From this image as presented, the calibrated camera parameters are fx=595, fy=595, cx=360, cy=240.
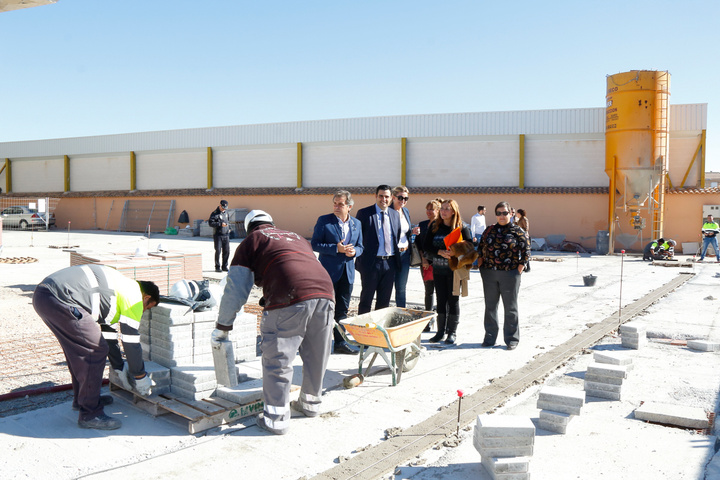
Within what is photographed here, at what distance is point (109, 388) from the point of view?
17.7 feet

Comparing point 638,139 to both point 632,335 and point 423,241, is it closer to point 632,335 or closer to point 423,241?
point 632,335

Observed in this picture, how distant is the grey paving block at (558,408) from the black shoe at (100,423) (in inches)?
131

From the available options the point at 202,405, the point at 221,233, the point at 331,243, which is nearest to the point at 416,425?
the point at 202,405

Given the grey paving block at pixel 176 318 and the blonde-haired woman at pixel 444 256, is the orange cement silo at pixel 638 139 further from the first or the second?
the grey paving block at pixel 176 318

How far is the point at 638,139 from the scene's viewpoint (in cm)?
2197

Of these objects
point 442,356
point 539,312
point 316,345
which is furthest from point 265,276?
point 539,312

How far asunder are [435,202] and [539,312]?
11.5 ft

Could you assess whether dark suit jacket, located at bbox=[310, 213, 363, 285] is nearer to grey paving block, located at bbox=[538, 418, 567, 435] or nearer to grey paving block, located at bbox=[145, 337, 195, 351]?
grey paving block, located at bbox=[145, 337, 195, 351]

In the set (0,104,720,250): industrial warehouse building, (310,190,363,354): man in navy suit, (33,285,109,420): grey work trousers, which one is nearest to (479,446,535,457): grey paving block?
(33,285,109,420): grey work trousers

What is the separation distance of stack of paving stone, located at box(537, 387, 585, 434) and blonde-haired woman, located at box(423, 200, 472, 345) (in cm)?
259

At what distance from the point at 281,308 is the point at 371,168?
84.6 ft

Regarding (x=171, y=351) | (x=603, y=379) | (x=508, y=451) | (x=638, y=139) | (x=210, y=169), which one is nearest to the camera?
(x=508, y=451)

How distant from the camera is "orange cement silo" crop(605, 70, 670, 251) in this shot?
2184cm

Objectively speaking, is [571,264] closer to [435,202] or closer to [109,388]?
[435,202]
